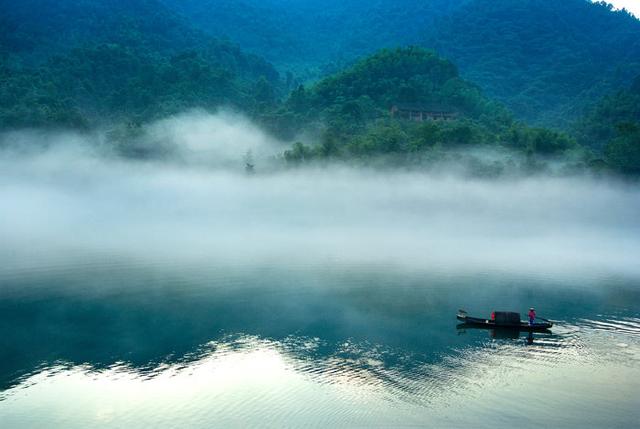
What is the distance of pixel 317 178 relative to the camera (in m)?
56.2

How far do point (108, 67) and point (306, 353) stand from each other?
212 feet

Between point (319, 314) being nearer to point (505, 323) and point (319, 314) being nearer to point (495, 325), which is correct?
point (495, 325)

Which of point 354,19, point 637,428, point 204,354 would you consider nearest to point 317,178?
point 204,354

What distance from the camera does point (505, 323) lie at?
1958 cm

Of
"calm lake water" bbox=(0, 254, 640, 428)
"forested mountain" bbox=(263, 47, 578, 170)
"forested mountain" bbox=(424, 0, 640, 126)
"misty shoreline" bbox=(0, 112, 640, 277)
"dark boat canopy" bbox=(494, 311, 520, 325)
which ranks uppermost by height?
"forested mountain" bbox=(424, 0, 640, 126)

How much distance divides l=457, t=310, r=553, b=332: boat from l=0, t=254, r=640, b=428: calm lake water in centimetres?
33

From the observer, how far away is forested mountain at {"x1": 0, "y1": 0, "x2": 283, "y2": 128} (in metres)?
63.8

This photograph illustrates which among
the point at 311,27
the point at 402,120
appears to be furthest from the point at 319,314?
the point at 311,27

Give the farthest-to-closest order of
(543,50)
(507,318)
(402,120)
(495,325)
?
1. (543,50)
2. (402,120)
3. (495,325)
4. (507,318)

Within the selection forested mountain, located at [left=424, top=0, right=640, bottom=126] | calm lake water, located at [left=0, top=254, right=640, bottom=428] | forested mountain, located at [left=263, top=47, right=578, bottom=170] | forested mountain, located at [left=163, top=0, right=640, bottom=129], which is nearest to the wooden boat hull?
calm lake water, located at [left=0, top=254, right=640, bottom=428]

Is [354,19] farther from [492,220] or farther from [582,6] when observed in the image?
[492,220]

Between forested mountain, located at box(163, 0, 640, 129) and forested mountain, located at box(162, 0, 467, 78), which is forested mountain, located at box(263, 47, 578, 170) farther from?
forested mountain, located at box(162, 0, 467, 78)

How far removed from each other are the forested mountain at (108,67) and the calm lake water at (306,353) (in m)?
41.9

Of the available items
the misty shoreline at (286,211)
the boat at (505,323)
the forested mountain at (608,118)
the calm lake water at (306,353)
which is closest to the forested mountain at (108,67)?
the misty shoreline at (286,211)
